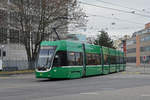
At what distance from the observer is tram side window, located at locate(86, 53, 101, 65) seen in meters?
27.2

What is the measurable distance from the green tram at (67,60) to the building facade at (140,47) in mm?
61104

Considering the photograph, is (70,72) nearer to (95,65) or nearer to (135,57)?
(95,65)

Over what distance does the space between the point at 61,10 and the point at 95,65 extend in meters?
12.6

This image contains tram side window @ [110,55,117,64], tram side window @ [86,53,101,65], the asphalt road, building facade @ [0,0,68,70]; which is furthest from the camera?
building facade @ [0,0,68,70]

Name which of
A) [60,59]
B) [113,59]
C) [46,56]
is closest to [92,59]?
[60,59]

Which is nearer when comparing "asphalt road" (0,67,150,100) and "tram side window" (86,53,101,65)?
"asphalt road" (0,67,150,100)

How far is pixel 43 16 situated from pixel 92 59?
13203 mm

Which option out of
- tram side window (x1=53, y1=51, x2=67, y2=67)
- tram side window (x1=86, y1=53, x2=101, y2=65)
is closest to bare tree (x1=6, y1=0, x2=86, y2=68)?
tram side window (x1=86, y1=53, x2=101, y2=65)

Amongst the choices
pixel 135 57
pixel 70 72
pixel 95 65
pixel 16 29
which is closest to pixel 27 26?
pixel 16 29

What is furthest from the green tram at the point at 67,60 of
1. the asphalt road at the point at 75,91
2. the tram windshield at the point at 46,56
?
the asphalt road at the point at 75,91

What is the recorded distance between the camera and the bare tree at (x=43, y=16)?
3753cm

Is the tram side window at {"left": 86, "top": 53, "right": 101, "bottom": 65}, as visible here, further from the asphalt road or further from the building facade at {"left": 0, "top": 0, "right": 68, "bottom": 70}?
the building facade at {"left": 0, "top": 0, "right": 68, "bottom": 70}

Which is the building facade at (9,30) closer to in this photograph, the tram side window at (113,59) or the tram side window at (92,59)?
the tram side window at (113,59)

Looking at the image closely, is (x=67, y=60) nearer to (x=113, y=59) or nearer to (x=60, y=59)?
(x=60, y=59)
